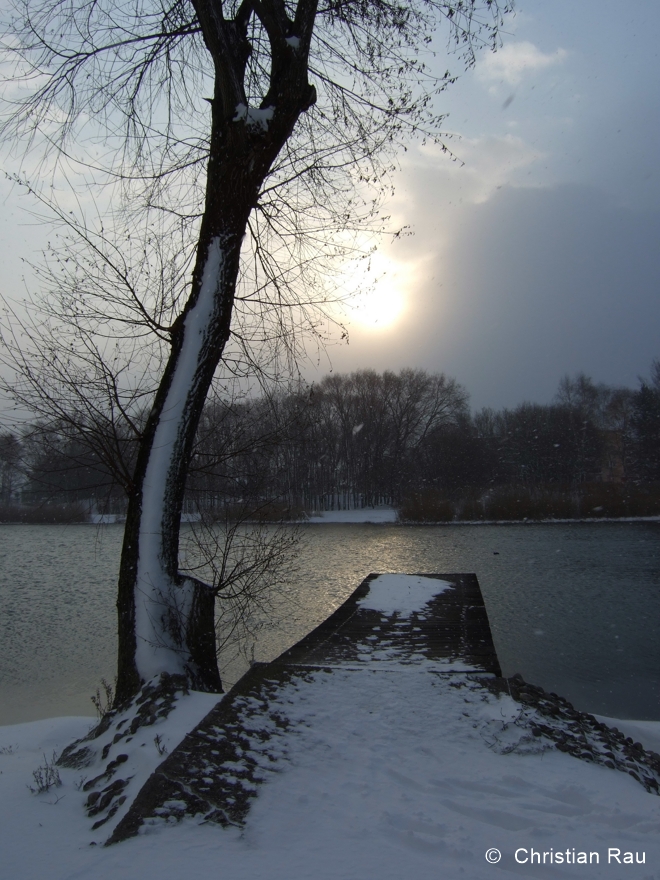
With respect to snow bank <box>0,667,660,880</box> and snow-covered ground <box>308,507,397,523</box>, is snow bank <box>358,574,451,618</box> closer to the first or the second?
snow bank <box>0,667,660,880</box>

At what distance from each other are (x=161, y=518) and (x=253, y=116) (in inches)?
118

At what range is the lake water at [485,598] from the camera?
29.6 ft

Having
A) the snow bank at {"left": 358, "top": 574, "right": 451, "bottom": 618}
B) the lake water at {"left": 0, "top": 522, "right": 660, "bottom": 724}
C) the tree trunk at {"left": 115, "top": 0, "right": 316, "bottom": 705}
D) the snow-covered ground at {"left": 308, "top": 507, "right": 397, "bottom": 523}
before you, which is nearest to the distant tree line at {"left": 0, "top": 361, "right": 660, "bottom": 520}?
the snow-covered ground at {"left": 308, "top": 507, "right": 397, "bottom": 523}

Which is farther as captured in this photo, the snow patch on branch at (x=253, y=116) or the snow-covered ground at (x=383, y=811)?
the snow patch on branch at (x=253, y=116)

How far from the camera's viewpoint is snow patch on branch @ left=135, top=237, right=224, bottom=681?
13.6ft

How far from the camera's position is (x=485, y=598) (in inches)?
579

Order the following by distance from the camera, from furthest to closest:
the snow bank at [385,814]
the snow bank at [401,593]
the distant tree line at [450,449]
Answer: the distant tree line at [450,449] → the snow bank at [401,593] → the snow bank at [385,814]

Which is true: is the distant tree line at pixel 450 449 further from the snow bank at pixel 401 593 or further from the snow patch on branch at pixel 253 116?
the snow patch on branch at pixel 253 116

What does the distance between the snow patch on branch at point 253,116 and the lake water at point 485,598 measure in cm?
354

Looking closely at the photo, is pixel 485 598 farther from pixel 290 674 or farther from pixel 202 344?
pixel 202 344

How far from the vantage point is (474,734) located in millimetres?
3545

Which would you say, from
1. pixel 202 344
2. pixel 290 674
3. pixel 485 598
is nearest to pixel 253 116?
pixel 202 344

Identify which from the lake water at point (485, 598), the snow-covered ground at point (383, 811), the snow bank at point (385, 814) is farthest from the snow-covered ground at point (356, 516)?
the snow bank at point (385, 814)

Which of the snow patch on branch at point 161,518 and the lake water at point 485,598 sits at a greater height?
the snow patch on branch at point 161,518
